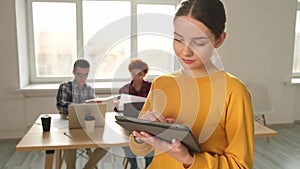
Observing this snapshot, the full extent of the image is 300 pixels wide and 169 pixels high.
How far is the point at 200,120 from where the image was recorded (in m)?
0.74

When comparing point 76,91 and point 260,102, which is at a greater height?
point 76,91

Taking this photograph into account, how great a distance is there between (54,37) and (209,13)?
3696 millimetres

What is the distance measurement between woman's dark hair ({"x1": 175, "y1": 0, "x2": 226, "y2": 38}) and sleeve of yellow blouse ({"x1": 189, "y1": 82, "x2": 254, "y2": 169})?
17cm

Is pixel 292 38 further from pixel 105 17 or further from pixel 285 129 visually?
pixel 105 17

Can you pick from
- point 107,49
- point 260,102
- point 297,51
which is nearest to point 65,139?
point 107,49

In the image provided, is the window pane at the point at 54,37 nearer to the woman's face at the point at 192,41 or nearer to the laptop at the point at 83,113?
the laptop at the point at 83,113

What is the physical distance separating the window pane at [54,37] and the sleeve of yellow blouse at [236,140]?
3.65m

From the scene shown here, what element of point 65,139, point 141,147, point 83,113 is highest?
point 141,147

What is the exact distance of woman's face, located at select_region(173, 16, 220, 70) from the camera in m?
0.69

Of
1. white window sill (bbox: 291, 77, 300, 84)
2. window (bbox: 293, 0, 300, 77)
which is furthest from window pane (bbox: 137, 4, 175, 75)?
window (bbox: 293, 0, 300, 77)

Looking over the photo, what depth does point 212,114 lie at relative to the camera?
0.72 m

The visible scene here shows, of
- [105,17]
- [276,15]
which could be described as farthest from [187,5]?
[276,15]

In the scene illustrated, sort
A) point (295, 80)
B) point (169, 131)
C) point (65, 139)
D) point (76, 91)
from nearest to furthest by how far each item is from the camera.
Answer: point (169, 131)
point (65, 139)
point (76, 91)
point (295, 80)

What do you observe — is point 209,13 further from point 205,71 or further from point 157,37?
point 157,37
